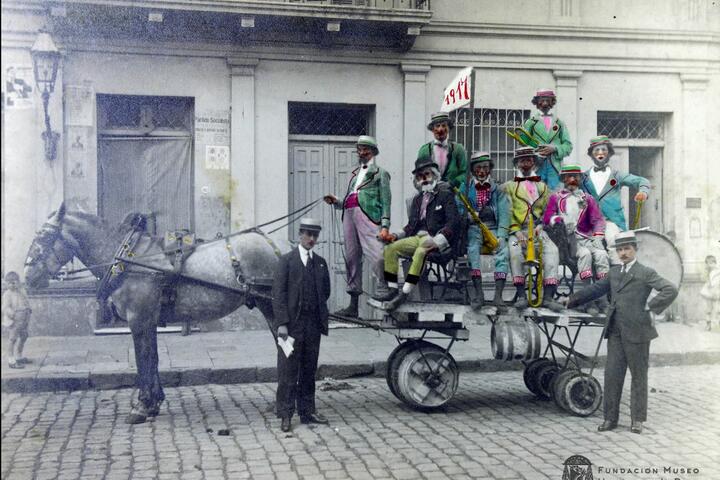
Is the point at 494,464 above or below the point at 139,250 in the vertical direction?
below

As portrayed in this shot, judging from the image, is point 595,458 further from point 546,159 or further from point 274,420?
point 546,159

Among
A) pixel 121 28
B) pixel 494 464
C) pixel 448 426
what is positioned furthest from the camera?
pixel 121 28

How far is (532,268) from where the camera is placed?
6.92 m

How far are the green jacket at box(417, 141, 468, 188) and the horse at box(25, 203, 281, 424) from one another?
1.88m

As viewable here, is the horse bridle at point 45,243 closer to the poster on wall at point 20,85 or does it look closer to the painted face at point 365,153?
the poster on wall at point 20,85

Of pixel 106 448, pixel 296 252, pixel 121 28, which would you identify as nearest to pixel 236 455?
pixel 106 448

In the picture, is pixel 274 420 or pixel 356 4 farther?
pixel 356 4

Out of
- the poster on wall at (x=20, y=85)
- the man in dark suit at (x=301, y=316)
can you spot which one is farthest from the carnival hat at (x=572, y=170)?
the poster on wall at (x=20, y=85)

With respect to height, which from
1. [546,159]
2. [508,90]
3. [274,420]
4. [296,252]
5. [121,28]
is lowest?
[274,420]

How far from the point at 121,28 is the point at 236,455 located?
733 centimetres

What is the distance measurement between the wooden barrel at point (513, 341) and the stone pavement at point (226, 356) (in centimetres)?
250

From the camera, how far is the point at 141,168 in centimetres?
1115

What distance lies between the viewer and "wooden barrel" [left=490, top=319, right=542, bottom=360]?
6789 mm

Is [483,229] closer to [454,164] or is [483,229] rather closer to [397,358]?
[454,164]
